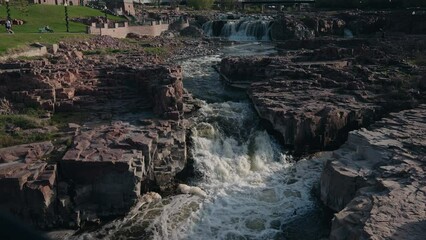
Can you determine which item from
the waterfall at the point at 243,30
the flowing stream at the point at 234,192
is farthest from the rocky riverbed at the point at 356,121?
the waterfall at the point at 243,30

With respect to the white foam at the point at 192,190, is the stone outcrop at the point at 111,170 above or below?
above

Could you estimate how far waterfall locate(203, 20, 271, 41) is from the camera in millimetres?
51844

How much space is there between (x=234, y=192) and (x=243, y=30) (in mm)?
38792

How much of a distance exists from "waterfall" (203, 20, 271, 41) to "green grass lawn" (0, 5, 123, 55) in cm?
1309

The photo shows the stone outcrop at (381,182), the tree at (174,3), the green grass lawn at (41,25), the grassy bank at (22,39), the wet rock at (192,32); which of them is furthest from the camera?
the tree at (174,3)

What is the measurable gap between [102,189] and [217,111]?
8.55 meters

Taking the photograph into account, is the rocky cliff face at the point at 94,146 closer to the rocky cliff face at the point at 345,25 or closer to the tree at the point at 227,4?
the rocky cliff face at the point at 345,25

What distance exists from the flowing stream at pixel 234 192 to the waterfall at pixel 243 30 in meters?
29.4

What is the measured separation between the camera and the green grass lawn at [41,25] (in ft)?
95.6

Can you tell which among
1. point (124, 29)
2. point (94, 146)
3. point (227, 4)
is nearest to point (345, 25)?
point (124, 29)

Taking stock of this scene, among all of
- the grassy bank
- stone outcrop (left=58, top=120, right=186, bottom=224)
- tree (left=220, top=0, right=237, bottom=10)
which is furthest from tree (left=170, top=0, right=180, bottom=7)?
stone outcrop (left=58, top=120, right=186, bottom=224)

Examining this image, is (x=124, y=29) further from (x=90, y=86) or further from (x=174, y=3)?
(x=174, y=3)

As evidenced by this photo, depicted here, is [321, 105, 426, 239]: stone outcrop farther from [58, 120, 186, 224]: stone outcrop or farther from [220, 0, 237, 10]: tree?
[220, 0, 237, 10]: tree

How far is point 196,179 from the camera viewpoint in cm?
→ 1773
